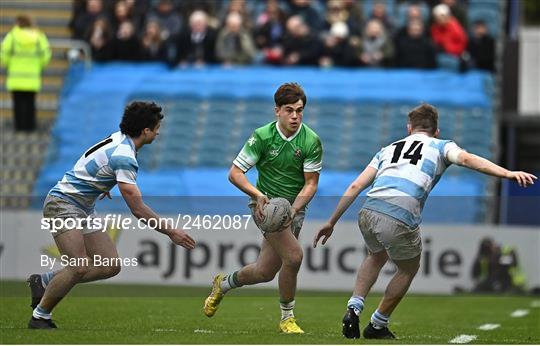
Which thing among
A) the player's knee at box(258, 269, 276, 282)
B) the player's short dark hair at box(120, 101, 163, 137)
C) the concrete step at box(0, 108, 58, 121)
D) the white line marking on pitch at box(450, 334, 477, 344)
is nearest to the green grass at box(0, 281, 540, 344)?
the white line marking on pitch at box(450, 334, 477, 344)

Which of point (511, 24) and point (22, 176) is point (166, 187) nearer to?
point (22, 176)

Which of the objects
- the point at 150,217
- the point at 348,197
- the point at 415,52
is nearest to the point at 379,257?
the point at 348,197

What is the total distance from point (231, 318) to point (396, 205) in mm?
3448

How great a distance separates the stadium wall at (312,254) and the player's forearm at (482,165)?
762 cm

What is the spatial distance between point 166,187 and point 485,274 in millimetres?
5538

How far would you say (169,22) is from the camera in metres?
27.2

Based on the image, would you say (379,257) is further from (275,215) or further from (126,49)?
(126,49)

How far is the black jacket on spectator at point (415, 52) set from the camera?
2555cm

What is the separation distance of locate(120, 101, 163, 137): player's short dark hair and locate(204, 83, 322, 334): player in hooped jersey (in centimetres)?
86

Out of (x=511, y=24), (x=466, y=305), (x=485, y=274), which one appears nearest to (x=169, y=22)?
(x=511, y=24)

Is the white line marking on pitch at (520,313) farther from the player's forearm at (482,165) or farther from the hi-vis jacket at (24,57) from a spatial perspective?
the hi-vis jacket at (24,57)

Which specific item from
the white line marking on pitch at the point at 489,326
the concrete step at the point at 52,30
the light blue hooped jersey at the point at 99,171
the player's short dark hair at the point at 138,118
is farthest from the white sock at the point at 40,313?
the concrete step at the point at 52,30

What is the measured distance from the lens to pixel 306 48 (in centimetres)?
2602

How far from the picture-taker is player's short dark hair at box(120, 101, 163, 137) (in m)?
11.8
